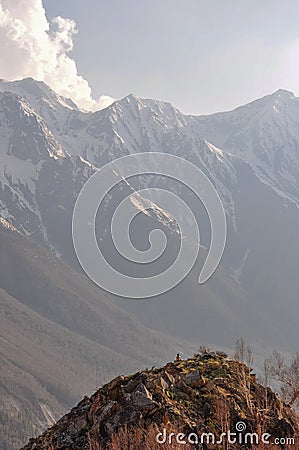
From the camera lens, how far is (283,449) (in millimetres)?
25438

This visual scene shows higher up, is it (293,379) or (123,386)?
(293,379)

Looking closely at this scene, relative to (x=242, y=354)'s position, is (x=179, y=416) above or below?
below

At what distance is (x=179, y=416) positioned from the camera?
24.9 metres

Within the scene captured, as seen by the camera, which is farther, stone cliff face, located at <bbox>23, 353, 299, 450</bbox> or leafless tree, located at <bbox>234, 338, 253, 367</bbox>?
leafless tree, located at <bbox>234, 338, 253, 367</bbox>

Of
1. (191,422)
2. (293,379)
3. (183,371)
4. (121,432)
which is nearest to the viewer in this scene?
(121,432)

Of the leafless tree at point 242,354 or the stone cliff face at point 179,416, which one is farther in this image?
the leafless tree at point 242,354

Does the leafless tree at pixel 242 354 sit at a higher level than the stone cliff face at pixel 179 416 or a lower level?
higher

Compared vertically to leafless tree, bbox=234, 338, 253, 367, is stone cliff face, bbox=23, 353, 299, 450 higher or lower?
lower

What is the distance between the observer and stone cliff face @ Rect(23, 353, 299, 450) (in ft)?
77.8

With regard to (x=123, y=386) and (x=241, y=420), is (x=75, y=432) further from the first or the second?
(x=241, y=420)

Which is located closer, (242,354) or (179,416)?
(179,416)

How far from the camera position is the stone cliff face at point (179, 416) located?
23.7 m

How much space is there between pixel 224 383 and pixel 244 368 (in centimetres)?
313

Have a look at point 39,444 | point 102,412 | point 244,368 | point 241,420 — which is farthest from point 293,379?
point 39,444
